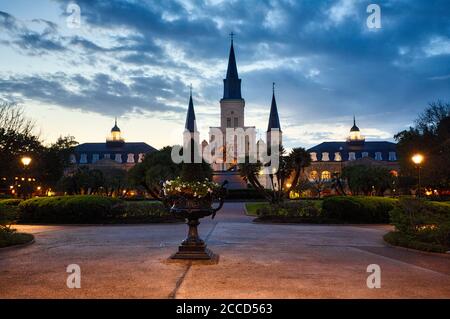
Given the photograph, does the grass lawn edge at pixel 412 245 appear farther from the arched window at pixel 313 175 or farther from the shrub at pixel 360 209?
the arched window at pixel 313 175

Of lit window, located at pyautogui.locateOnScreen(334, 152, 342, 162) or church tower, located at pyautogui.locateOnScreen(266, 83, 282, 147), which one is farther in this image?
lit window, located at pyautogui.locateOnScreen(334, 152, 342, 162)

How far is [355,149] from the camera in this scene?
121 metres

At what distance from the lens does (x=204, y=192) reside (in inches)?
492

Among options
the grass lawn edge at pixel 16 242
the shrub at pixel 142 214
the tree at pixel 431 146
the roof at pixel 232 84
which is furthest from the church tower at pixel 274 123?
the grass lawn edge at pixel 16 242

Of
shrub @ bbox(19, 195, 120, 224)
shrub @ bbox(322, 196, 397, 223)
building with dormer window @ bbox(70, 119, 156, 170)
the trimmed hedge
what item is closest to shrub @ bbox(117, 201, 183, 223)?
the trimmed hedge

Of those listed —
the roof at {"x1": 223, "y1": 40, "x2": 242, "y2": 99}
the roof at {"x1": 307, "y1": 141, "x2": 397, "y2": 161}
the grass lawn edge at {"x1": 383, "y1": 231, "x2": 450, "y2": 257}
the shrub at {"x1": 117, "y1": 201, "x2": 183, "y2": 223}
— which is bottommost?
the grass lawn edge at {"x1": 383, "y1": 231, "x2": 450, "y2": 257}

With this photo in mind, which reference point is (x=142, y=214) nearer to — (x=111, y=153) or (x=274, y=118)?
(x=274, y=118)

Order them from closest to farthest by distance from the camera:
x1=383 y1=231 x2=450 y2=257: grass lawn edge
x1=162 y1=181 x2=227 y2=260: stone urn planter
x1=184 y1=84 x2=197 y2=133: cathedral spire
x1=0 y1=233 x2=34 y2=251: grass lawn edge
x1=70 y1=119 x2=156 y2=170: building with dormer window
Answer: x1=162 y1=181 x2=227 y2=260: stone urn planter
x1=383 y1=231 x2=450 y2=257: grass lawn edge
x1=0 y1=233 x2=34 y2=251: grass lawn edge
x1=184 y1=84 x2=197 y2=133: cathedral spire
x1=70 y1=119 x2=156 y2=170: building with dormer window

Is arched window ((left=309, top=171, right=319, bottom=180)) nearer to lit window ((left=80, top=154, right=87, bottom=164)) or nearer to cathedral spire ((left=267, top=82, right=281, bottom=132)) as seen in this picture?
cathedral spire ((left=267, top=82, right=281, bottom=132))

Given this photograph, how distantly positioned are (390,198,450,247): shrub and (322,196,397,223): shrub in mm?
9501

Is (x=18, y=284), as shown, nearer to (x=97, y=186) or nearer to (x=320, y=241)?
(x=320, y=241)

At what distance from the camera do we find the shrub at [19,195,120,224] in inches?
1033

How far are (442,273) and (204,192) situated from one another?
6.46 metres

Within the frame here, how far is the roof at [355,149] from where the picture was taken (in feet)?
394
